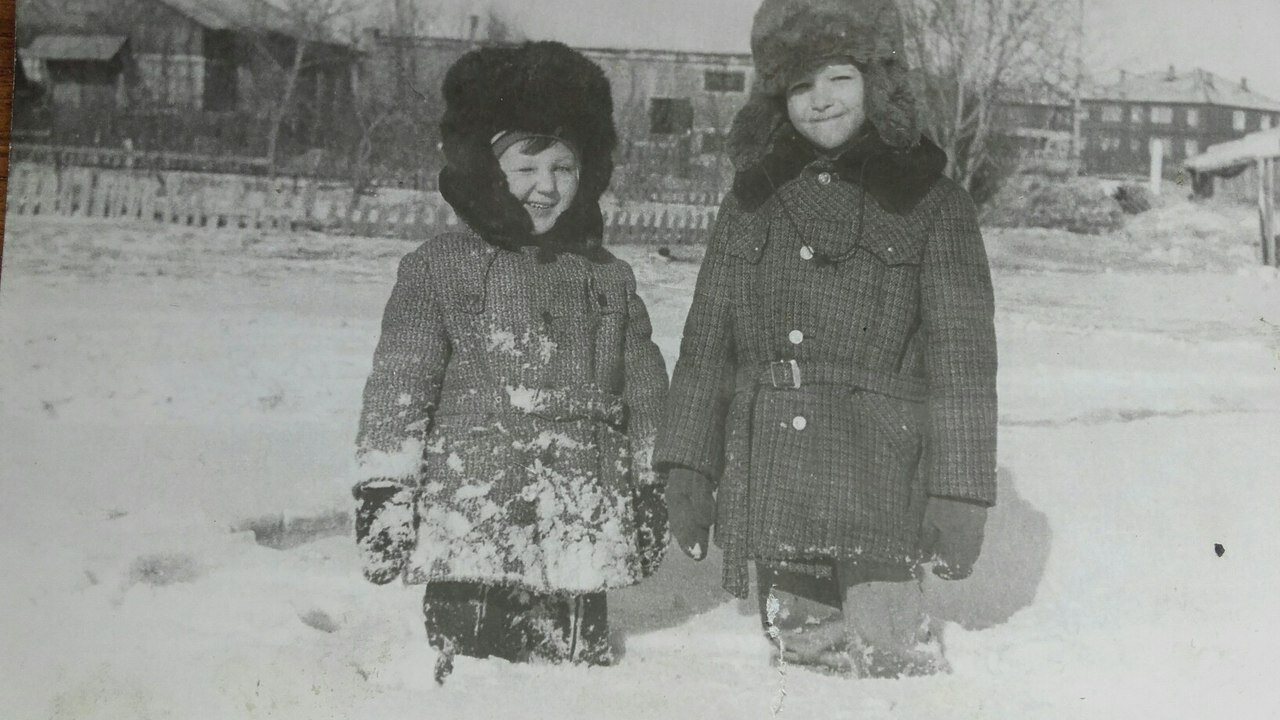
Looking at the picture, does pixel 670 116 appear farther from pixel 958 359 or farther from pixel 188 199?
pixel 188 199

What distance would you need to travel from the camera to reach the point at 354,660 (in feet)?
6.64

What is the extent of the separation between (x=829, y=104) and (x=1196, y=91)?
0.90 meters

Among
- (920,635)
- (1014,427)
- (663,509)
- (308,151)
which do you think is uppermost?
(308,151)

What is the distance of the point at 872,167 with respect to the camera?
181 cm

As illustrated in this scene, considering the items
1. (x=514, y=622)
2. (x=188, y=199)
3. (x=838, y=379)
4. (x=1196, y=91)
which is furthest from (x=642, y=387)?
(x=1196, y=91)

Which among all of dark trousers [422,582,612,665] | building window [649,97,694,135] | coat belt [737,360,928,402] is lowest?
dark trousers [422,582,612,665]

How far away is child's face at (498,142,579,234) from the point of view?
1.93 metres

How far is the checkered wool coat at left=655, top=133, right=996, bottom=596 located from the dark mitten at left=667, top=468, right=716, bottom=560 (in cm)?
3

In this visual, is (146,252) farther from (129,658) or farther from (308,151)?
(129,658)

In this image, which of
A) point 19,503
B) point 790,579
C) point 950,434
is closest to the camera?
point 950,434

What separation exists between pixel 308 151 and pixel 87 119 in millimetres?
465

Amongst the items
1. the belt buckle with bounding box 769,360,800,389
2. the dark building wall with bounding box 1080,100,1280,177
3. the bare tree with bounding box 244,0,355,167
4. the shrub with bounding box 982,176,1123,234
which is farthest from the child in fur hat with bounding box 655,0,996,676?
the bare tree with bounding box 244,0,355,167

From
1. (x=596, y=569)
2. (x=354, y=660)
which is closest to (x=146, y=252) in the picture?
(x=354, y=660)

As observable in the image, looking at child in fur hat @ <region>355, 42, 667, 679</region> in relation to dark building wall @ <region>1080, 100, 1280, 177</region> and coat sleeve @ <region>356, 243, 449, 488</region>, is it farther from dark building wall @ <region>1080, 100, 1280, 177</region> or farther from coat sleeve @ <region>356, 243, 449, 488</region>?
dark building wall @ <region>1080, 100, 1280, 177</region>
